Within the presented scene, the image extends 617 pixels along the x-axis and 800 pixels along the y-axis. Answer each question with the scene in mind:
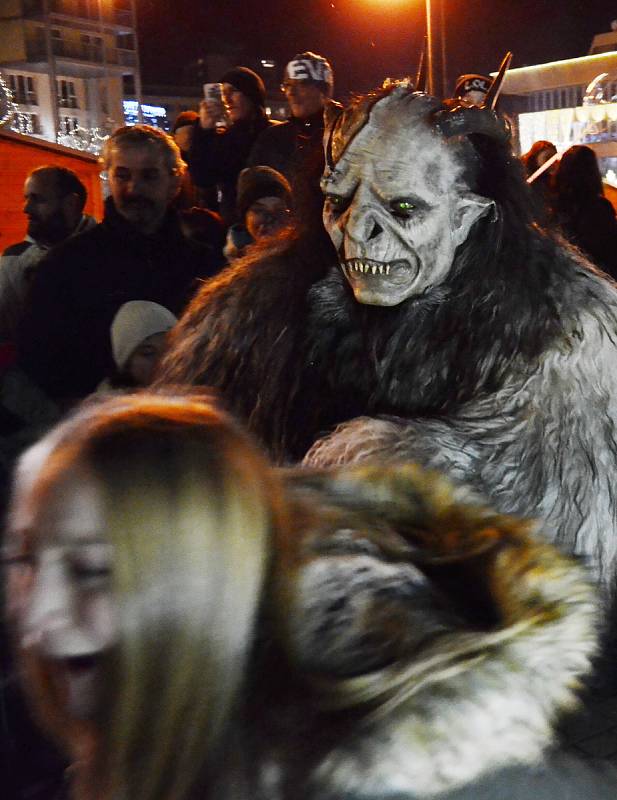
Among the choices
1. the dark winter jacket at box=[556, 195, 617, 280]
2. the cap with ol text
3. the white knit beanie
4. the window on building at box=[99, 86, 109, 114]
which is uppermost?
the window on building at box=[99, 86, 109, 114]

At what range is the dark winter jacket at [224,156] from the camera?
5.76 metres

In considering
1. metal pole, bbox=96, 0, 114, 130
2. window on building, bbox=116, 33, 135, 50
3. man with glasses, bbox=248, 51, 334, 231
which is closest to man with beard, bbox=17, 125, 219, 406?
man with glasses, bbox=248, 51, 334, 231

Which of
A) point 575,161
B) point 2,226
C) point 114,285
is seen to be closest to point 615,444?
point 114,285

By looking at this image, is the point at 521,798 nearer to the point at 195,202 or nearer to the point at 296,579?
the point at 296,579

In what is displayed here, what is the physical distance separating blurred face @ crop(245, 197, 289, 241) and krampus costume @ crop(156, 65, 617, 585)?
6.35 ft

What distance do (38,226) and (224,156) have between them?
5.87ft

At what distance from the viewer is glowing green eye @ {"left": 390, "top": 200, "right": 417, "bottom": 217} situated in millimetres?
2104

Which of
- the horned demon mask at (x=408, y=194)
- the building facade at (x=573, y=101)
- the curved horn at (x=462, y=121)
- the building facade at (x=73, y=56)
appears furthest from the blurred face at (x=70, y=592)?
the building facade at (x=73, y=56)

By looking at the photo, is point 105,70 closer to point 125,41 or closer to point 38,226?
point 125,41

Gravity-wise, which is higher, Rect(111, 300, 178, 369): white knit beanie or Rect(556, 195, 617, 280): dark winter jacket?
Rect(556, 195, 617, 280): dark winter jacket

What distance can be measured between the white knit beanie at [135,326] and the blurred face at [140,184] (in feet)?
2.05

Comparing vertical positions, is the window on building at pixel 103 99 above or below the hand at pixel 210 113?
above

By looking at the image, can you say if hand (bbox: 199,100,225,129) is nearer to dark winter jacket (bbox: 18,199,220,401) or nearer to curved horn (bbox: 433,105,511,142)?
dark winter jacket (bbox: 18,199,220,401)

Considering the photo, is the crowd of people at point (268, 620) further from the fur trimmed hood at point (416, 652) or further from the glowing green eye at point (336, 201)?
the glowing green eye at point (336, 201)
